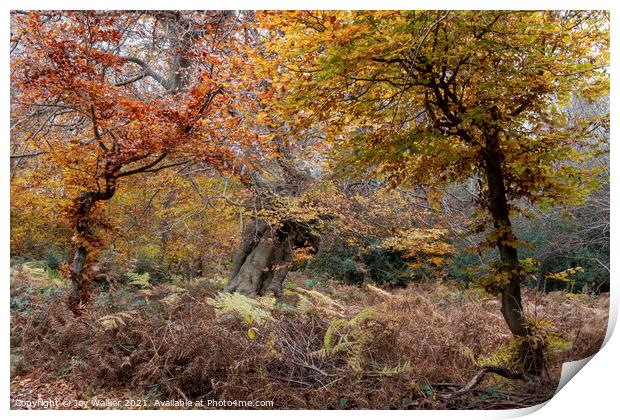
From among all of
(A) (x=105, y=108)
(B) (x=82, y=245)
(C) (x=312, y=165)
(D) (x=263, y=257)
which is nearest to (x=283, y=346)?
(D) (x=263, y=257)

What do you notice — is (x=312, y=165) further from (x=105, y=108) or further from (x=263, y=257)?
(x=105, y=108)

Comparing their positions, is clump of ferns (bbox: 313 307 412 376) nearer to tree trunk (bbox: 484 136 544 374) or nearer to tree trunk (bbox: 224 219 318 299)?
tree trunk (bbox: 224 219 318 299)

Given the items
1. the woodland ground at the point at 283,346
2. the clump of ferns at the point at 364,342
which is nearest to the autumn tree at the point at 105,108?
the woodland ground at the point at 283,346

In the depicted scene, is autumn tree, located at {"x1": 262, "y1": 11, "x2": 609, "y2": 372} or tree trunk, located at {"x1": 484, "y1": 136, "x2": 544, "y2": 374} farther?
tree trunk, located at {"x1": 484, "y1": 136, "x2": 544, "y2": 374}

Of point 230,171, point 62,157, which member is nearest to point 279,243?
point 230,171

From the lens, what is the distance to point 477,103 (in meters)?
4.19

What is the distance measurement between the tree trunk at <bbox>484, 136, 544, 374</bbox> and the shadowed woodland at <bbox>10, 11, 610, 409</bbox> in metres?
0.01

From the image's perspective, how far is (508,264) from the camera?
14.1 ft

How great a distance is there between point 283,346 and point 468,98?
8.04 ft

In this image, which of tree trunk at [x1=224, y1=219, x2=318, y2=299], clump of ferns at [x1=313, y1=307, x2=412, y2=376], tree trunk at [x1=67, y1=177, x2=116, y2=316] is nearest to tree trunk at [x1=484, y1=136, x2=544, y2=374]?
clump of ferns at [x1=313, y1=307, x2=412, y2=376]

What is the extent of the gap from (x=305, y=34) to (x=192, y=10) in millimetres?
1300

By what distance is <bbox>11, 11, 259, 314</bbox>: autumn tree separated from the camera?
423cm

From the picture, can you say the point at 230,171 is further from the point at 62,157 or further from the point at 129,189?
the point at 62,157

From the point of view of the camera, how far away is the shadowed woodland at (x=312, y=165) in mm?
4156
